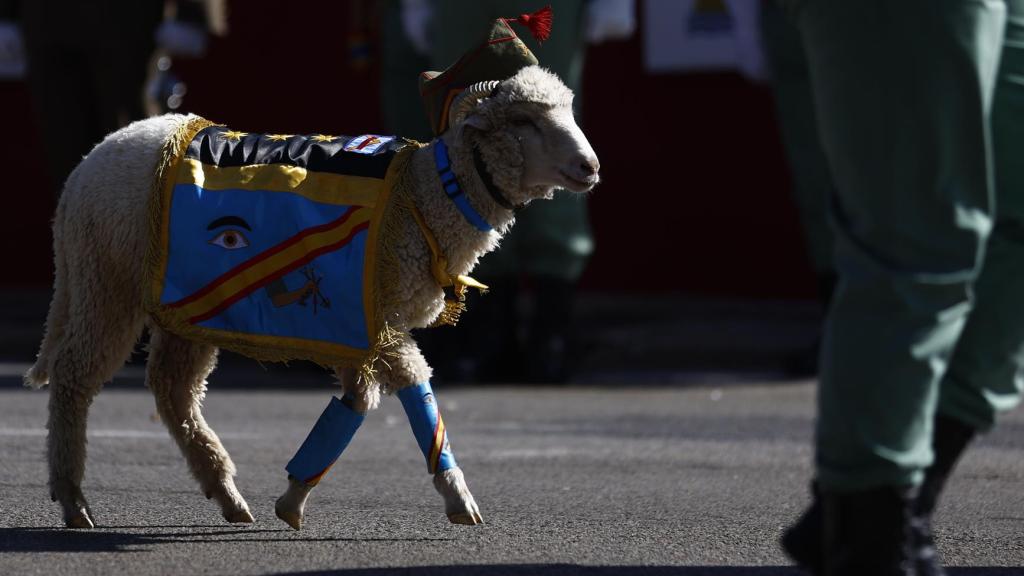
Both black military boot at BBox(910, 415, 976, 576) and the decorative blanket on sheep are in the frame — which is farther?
the decorative blanket on sheep

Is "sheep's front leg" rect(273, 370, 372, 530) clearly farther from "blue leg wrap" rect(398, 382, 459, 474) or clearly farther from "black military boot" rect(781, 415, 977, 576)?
"black military boot" rect(781, 415, 977, 576)

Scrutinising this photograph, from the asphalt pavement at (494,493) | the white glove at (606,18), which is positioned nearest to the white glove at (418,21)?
the white glove at (606,18)

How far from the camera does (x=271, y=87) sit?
415 inches

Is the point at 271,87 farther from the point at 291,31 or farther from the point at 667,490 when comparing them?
the point at 667,490

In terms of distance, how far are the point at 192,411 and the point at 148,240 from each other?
450mm

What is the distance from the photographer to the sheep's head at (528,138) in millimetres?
3926

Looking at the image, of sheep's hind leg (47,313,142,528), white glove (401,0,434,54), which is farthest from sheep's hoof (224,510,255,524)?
white glove (401,0,434,54)

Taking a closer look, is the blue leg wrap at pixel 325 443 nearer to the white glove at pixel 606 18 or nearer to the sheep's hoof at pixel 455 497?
the sheep's hoof at pixel 455 497

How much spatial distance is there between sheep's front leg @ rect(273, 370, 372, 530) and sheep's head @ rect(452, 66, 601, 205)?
2.08 ft

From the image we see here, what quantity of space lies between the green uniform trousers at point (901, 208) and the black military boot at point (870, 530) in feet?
0.11

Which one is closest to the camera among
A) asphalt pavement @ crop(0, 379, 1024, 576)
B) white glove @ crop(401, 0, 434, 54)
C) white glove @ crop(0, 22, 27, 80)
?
asphalt pavement @ crop(0, 379, 1024, 576)

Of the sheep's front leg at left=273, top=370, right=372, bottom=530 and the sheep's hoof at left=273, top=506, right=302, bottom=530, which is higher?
the sheep's front leg at left=273, top=370, right=372, bottom=530

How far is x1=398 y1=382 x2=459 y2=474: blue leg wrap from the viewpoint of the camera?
3.78 meters

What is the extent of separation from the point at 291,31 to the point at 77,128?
8.55 feet
